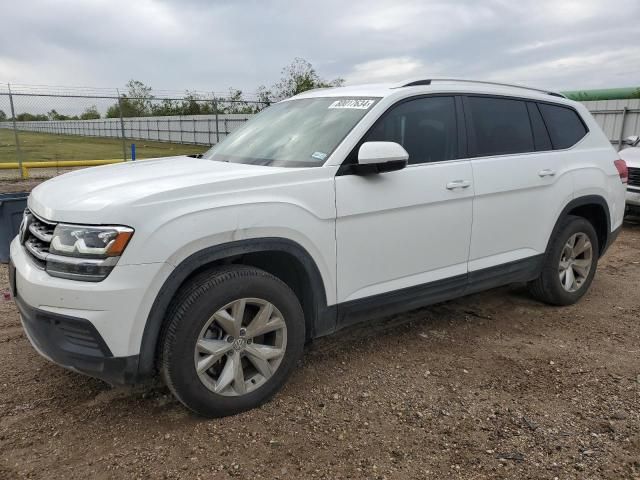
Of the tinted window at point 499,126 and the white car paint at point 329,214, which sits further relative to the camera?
the tinted window at point 499,126

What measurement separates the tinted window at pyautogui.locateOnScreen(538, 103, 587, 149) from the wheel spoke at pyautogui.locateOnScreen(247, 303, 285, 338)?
115 inches

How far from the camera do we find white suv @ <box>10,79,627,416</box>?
2.50 meters

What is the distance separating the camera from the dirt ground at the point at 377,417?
252 centimetres

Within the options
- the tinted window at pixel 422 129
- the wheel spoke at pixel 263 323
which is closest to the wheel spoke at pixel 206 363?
the wheel spoke at pixel 263 323

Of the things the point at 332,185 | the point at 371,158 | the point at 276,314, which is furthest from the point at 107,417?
the point at 371,158

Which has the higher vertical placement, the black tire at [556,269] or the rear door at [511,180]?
the rear door at [511,180]

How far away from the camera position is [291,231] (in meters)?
2.90

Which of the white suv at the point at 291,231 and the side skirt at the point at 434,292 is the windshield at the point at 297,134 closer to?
the white suv at the point at 291,231

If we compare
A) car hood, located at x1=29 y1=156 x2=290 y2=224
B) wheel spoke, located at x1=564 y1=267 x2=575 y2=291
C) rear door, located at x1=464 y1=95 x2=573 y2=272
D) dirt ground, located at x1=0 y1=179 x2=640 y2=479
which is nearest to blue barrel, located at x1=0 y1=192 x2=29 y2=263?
dirt ground, located at x1=0 y1=179 x2=640 y2=479

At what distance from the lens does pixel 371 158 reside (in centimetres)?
303

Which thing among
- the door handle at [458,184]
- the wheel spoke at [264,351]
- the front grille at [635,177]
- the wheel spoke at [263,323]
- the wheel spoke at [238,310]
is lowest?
the wheel spoke at [264,351]

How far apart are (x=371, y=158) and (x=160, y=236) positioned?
1263 millimetres

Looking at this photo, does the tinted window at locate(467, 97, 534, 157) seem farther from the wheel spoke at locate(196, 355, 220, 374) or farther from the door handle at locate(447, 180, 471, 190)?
the wheel spoke at locate(196, 355, 220, 374)

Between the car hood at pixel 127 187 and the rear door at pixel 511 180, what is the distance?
160 centimetres
